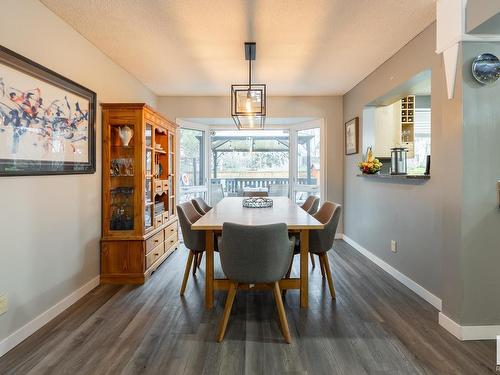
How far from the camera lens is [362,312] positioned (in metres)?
2.43

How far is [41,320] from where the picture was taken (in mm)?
2240

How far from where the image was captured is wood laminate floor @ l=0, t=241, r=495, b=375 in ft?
5.75

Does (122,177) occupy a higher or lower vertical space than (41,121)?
lower

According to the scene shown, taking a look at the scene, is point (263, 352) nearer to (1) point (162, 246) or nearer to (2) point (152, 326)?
(2) point (152, 326)

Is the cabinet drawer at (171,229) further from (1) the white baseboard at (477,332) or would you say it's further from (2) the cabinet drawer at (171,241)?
(1) the white baseboard at (477,332)

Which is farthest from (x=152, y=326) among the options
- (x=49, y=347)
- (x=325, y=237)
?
(x=325, y=237)

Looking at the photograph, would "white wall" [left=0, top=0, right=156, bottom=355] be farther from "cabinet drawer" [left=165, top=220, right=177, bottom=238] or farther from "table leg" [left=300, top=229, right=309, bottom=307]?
"table leg" [left=300, top=229, right=309, bottom=307]

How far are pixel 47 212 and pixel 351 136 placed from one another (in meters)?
3.98

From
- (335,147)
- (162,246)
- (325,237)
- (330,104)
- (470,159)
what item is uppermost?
(330,104)

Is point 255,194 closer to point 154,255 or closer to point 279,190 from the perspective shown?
point 279,190

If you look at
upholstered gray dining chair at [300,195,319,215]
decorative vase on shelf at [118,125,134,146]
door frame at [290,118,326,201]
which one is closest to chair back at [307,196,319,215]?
upholstered gray dining chair at [300,195,319,215]

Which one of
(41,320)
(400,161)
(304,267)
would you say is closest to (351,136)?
(400,161)

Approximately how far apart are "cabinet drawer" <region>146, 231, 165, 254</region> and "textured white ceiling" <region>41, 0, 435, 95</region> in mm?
2081

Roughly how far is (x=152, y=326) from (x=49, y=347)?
2.14 feet
